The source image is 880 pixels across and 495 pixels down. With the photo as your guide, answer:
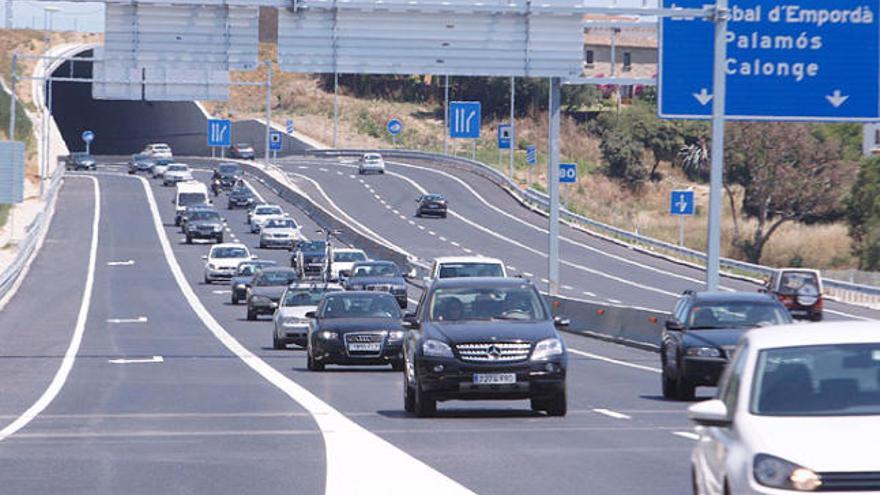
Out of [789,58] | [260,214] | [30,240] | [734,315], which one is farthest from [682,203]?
[734,315]

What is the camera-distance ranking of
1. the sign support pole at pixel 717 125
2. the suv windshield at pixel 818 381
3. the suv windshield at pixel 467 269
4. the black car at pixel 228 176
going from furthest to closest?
the black car at pixel 228 176
the suv windshield at pixel 467 269
the sign support pole at pixel 717 125
the suv windshield at pixel 818 381

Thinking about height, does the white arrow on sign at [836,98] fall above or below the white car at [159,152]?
above

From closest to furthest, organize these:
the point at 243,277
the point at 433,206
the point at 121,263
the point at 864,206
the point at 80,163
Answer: the point at 243,277, the point at 121,263, the point at 864,206, the point at 433,206, the point at 80,163

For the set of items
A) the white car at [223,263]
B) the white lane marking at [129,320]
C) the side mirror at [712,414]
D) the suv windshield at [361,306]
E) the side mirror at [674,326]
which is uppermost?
the side mirror at [712,414]

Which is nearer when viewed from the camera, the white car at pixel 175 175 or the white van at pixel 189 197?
the white van at pixel 189 197

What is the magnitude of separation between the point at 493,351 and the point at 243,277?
39.5m

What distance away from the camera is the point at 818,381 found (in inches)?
387

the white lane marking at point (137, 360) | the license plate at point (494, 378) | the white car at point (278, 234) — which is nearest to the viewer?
the license plate at point (494, 378)

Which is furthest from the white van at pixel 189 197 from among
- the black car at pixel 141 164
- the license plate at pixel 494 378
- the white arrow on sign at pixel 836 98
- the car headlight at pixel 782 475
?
the car headlight at pixel 782 475

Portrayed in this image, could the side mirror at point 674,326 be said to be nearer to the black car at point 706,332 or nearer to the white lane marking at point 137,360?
the black car at point 706,332

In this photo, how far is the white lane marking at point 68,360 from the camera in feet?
68.9

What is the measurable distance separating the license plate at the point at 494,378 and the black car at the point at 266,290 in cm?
3130

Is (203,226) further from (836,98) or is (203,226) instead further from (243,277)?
(836,98)

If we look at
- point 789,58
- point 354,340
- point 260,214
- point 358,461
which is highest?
point 789,58
